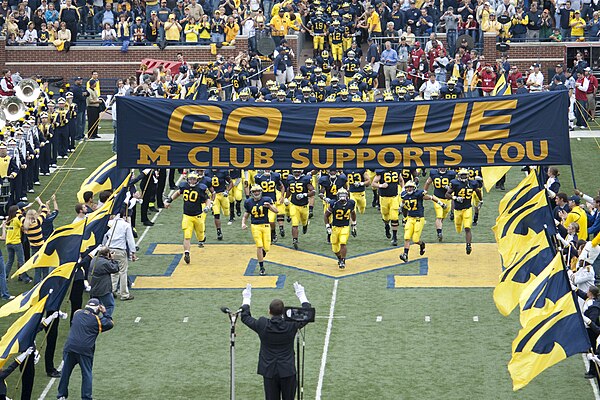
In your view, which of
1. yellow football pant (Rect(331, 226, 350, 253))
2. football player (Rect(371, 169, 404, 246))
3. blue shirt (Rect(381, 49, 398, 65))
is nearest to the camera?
yellow football pant (Rect(331, 226, 350, 253))

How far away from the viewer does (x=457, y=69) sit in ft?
115

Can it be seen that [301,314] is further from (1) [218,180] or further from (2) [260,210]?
(1) [218,180]

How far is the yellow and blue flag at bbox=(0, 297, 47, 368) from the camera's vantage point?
1534 centimetres

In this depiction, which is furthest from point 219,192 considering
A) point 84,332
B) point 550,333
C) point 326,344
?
point 550,333

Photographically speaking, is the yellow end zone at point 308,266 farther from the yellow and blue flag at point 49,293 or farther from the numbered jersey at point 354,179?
the yellow and blue flag at point 49,293

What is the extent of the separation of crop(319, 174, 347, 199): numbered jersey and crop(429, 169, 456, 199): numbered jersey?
66.5 inches

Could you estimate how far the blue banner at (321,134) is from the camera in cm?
1569

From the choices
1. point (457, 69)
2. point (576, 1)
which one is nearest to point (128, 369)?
point (457, 69)

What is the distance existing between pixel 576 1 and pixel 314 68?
10.0 meters

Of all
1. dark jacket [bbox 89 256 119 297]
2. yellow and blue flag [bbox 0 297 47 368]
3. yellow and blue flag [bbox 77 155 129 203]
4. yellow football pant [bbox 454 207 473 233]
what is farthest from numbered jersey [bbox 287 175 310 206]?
yellow and blue flag [bbox 0 297 47 368]

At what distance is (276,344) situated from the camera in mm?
14727

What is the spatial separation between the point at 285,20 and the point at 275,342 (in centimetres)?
2563

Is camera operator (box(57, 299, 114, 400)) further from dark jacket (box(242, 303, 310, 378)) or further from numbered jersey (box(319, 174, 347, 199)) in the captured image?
numbered jersey (box(319, 174, 347, 199))

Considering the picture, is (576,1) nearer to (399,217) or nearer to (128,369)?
(399,217)
